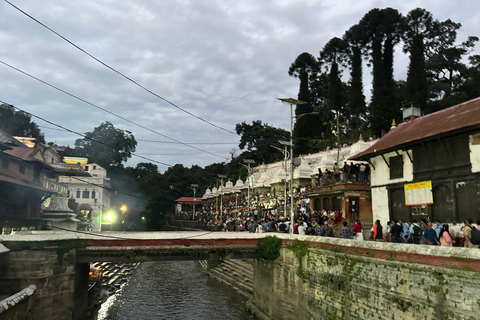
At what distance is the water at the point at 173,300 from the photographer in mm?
22564

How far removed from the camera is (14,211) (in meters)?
26.5

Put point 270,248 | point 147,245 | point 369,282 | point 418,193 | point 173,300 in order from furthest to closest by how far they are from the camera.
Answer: point 173,300 → point 270,248 → point 147,245 → point 418,193 → point 369,282

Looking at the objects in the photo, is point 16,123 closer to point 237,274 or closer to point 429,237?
point 237,274

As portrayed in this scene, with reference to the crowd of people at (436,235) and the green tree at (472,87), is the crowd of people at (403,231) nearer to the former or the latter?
the crowd of people at (436,235)

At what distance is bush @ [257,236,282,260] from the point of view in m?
19.4

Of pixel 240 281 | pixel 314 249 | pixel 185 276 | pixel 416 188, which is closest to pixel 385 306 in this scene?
pixel 314 249

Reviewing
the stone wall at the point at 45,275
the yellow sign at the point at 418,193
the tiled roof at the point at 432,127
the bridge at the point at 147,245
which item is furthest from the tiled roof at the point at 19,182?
the yellow sign at the point at 418,193

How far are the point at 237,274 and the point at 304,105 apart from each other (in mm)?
42880

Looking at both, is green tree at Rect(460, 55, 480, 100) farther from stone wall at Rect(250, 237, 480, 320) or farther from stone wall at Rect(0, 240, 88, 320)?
stone wall at Rect(0, 240, 88, 320)

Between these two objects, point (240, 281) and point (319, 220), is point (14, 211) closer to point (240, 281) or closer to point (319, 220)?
point (240, 281)

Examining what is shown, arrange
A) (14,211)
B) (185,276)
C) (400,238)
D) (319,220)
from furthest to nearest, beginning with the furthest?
(185,276) → (14,211) → (319,220) → (400,238)

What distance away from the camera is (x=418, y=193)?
736 inches

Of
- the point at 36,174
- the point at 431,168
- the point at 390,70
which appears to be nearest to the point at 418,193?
the point at 431,168

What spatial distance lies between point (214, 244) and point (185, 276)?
1967cm
